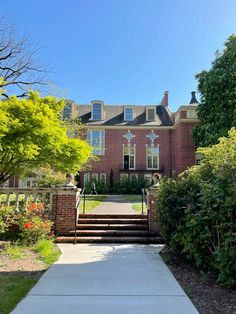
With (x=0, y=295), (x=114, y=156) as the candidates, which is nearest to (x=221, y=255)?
(x=0, y=295)

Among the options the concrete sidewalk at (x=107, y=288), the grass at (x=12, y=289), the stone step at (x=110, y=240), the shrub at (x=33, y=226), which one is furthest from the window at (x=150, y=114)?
Answer: the grass at (x=12, y=289)

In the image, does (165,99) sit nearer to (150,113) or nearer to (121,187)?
(150,113)

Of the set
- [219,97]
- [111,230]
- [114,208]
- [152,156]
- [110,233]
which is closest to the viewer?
[110,233]

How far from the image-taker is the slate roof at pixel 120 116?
107 ft

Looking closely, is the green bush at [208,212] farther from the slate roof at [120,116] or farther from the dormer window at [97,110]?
the dormer window at [97,110]

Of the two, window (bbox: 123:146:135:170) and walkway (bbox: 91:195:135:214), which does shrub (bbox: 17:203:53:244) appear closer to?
walkway (bbox: 91:195:135:214)

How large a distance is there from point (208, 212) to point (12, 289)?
11.5 feet

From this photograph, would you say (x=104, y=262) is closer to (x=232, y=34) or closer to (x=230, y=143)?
(x=230, y=143)

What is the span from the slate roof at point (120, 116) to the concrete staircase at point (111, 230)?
73.6 feet

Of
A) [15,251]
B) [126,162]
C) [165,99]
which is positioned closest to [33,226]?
[15,251]

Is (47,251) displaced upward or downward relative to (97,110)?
downward

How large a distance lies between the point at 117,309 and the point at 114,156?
1120 inches

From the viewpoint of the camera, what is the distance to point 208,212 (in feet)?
18.3

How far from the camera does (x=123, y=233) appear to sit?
9.72 meters
